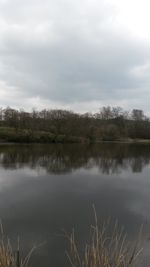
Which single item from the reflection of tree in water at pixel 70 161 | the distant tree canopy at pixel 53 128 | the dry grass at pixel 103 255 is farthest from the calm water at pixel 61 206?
the distant tree canopy at pixel 53 128

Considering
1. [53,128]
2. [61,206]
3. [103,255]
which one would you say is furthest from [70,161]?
[53,128]

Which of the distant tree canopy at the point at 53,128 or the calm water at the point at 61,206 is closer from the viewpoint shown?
the calm water at the point at 61,206

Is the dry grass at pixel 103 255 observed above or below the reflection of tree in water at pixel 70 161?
above

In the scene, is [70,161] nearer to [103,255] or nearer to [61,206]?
[61,206]

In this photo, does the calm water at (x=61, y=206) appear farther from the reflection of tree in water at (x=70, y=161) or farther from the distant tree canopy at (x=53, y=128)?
the distant tree canopy at (x=53, y=128)

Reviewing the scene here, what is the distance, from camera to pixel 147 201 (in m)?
10.4

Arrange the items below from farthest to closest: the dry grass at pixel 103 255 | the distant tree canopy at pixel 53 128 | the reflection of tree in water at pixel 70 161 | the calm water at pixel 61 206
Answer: the distant tree canopy at pixel 53 128
the reflection of tree in water at pixel 70 161
the calm water at pixel 61 206
the dry grass at pixel 103 255

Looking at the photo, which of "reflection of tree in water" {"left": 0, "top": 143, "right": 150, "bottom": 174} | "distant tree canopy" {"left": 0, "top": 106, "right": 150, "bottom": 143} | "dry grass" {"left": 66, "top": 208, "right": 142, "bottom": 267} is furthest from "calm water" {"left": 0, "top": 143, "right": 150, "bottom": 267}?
"distant tree canopy" {"left": 0, "top": 106, "right": 150, "bottom": 143}

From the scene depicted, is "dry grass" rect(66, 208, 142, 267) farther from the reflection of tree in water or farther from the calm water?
the reflection of tree in water

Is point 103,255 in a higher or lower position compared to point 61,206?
higher

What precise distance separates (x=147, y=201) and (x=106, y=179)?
5404 mm

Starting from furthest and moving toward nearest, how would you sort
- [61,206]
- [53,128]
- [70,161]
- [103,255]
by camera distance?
[53,128]
[70,161]
[61,206]
[103,255]

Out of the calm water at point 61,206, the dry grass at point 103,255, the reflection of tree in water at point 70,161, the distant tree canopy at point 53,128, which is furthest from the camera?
the distant tree canopy at point 53,128

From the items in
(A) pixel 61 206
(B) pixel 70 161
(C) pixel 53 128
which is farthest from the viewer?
(C) pixel 53 128
